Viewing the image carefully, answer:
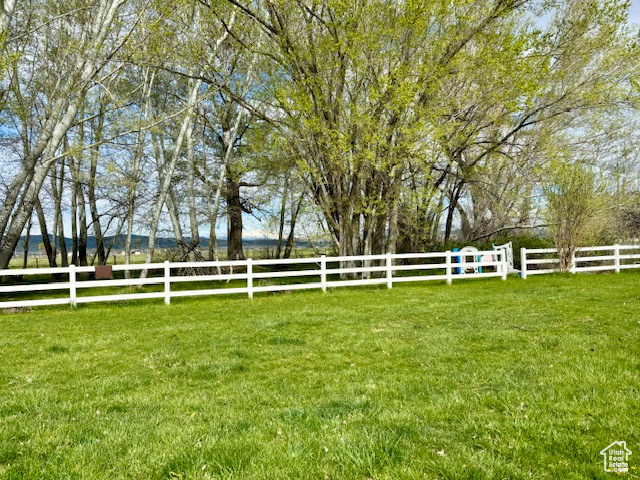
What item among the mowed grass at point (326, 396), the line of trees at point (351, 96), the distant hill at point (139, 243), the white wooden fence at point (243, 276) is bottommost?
the mowed grass at point (326, 396)

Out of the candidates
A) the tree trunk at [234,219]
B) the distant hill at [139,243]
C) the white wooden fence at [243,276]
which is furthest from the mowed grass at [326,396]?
the tree trunk at [234,219]

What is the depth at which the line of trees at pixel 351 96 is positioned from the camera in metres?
13.1

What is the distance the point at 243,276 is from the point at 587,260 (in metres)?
13.0

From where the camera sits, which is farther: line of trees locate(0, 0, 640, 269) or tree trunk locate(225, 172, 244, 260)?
tree trunk locate(225, 172, 244, 260)

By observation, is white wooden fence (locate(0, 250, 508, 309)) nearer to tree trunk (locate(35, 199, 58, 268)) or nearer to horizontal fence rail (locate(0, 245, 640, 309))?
horizontal fence rail (locate(0, 245, 640, 309))

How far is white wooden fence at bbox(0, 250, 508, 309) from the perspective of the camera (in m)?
10.4

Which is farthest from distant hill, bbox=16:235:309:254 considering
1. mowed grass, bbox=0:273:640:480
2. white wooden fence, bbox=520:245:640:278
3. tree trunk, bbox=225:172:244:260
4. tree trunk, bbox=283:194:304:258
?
white wooden fence, bbox=520:245:640:278

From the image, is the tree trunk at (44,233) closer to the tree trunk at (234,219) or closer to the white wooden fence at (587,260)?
the tree trunk at (234,219)

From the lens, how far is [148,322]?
8.41m

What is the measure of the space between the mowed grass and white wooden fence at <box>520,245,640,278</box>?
727 centimetres

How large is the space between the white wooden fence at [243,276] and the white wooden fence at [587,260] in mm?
1083

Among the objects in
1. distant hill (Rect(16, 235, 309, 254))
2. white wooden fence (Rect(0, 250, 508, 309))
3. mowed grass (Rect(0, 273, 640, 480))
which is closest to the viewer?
mowed grass (Rect(0, 273, 640, 480))

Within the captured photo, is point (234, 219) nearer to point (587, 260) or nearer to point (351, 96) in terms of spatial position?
point (351, 96)

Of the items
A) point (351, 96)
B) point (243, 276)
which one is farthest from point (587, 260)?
point (243, 276)
